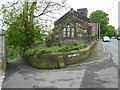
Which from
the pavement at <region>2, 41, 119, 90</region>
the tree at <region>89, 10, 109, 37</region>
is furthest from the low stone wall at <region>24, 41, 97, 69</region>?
the tree at <region>89, 10, 109, 37</region>

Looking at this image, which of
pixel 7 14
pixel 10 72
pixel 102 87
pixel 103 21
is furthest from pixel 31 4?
pixel 103 21

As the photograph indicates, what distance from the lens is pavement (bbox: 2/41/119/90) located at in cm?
1405

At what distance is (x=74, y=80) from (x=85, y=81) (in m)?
0.83

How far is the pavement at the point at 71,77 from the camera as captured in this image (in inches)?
553

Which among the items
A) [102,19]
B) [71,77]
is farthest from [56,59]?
[102,19]

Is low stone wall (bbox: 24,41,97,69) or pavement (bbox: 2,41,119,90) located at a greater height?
low stone wall (bbox: 24,41,97,69)

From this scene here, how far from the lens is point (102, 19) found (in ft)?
313

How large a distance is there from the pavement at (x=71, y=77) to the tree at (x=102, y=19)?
75.4 metres

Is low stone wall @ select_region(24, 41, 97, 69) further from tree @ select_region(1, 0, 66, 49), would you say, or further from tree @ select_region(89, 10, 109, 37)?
tree @ select_region(89, 10, 109, 37)

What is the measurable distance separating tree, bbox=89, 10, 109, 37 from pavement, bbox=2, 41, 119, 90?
75366 mm

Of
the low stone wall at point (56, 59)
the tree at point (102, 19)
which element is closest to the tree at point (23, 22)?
the low stone wall at point (56, 59)

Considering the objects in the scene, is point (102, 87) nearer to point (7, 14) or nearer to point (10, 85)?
point (10, 85)

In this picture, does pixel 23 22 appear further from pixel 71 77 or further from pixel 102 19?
pixel 102 19

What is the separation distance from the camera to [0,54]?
66.2ft
